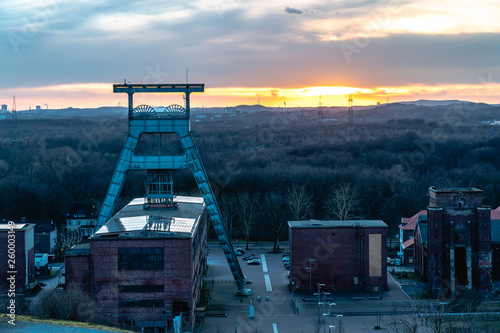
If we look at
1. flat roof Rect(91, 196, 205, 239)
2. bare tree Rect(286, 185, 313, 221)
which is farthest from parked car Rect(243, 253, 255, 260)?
flat roof Rect(91, 196, 205, 239)

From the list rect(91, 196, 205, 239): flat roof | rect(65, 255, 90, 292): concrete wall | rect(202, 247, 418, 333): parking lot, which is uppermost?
rect(91, 196, 205, 239): flat roof

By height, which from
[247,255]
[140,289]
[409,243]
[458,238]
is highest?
[458,238]

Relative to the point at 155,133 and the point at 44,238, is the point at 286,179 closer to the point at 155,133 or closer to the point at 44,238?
the point at 44,238

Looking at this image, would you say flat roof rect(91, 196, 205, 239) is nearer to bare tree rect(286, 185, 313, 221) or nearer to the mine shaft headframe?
the mine shaft headframe

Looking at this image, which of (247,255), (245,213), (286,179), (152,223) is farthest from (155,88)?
(286,179)

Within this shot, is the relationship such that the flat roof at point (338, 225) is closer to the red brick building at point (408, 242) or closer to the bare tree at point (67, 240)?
the red brick building at point (408, 242)

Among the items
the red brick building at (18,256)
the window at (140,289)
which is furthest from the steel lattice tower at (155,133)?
the red brick building at (18,256)

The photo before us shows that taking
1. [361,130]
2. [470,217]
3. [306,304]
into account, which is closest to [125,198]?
[306,304]
